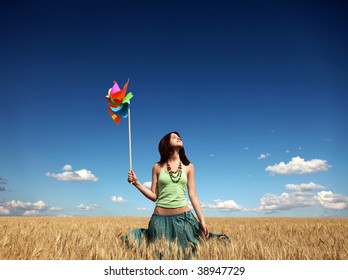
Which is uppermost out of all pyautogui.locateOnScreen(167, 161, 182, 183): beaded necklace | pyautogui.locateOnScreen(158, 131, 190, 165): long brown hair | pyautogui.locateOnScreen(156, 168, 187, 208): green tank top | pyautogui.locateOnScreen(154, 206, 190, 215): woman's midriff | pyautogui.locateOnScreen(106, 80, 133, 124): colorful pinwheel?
pyautogui.locateOnScreen(106, 80, 133, 124): colorful pinwheel

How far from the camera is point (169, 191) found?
4711mm

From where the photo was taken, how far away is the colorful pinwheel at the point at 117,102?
5.14 m

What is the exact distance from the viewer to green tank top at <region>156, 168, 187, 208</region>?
15.5 ft

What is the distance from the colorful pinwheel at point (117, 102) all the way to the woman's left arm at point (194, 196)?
4.23ft

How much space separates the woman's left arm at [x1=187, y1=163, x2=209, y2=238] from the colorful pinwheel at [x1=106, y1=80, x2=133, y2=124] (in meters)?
1.29

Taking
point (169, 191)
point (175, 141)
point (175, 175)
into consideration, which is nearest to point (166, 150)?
point (175, 141)

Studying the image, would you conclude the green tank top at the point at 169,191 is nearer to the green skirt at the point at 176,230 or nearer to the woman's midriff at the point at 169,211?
the woman's midriff at the point at 169,211

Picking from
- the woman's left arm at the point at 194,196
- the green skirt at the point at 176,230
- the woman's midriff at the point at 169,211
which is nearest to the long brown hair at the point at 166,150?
the woman's left arm at the point at 194,196

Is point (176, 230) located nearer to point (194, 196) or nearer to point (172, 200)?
point (172, 200)

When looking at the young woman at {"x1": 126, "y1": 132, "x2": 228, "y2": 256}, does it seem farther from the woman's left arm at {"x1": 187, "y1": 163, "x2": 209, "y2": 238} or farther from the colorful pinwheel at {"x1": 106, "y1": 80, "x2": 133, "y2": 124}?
the colorful pinwheel at {"x1": 106, "y1": 80, "x2": 133, "y2": 124}

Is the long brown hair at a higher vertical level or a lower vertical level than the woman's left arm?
higher

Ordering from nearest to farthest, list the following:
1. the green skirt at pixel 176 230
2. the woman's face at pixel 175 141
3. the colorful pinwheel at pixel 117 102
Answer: the green skirt at pixel 176 230, the woman's face at pixel 175 141, the colorful pinwheel at pixel 117 102

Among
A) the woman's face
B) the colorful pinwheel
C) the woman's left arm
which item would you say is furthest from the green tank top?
the colorful pinwheel

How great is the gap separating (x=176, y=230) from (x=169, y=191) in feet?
1.71
